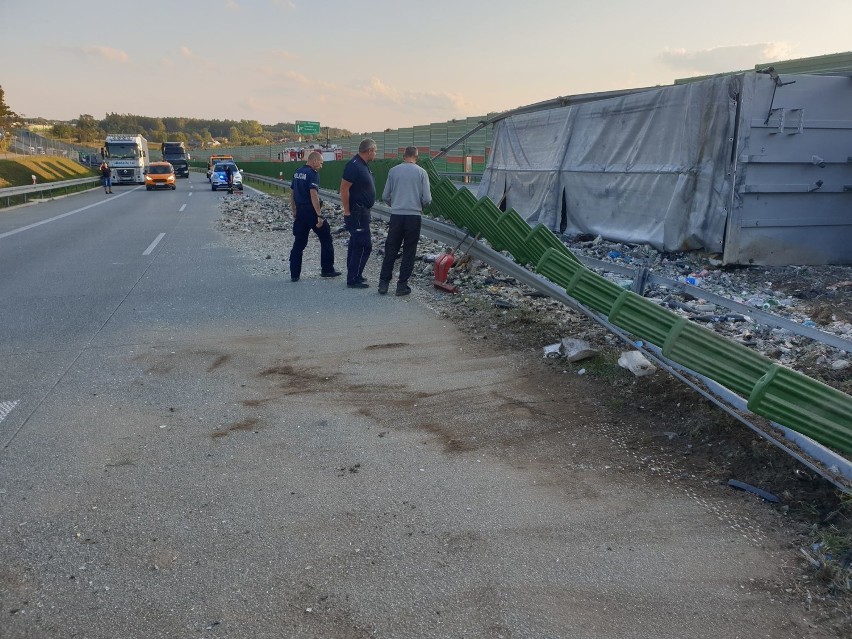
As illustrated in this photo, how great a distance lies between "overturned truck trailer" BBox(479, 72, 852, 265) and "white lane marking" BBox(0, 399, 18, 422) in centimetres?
950

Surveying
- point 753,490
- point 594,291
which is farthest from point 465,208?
point 753,490

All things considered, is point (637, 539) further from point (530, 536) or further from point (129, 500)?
point (129, 500)

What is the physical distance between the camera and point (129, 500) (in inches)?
144

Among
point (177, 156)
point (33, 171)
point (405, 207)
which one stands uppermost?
point (177, 156)

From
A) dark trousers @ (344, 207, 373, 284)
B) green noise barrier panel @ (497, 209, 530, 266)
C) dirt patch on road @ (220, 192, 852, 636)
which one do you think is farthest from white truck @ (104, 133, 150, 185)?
green noise barrier panel @ (497, 209, 530, 266)

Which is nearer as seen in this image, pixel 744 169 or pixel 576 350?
pixel 576 350

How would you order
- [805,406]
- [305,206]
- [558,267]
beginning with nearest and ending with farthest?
[805,406] → [558,267] → [305,206]

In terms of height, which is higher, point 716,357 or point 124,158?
point 124,158

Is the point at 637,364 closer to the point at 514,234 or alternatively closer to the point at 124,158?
the point at 514,234

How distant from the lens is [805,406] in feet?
11.6

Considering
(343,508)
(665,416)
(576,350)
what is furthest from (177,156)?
(343,508)

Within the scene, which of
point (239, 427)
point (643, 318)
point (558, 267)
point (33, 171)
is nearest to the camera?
point (239, 427)

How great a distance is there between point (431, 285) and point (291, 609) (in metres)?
7.06

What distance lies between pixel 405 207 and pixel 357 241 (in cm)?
100
